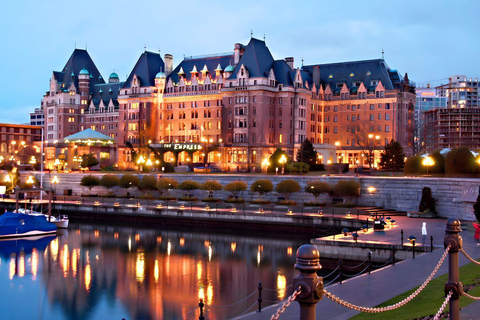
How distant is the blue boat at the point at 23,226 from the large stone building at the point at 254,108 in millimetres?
45848

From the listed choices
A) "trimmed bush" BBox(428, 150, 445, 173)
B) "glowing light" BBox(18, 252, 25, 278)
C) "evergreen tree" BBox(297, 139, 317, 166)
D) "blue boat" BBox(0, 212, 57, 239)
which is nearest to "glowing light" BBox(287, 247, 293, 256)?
"glowing light" BBox(18, 252, 25, 278)

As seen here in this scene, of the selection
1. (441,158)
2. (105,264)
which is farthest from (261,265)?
(441,158)

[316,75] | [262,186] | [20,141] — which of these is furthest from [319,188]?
[20,141]

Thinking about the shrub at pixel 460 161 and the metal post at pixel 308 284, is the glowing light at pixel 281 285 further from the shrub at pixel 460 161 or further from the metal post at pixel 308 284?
the shrub at pixel 460 161

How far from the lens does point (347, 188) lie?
191ft

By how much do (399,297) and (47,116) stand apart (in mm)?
134154

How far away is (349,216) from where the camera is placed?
166 ft

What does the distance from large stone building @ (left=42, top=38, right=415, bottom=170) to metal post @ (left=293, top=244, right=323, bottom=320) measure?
86.1 meters

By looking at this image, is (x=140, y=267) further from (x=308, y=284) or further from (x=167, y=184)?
(x=308, y=284)

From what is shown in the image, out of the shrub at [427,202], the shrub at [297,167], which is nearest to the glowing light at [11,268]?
the shrub at [427,202]

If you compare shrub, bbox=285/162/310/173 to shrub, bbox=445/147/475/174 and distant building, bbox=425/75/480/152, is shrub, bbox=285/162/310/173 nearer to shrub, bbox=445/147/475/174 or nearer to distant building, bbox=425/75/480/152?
shrub, bbox=445/147/475/174

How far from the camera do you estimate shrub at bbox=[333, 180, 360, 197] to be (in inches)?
2291

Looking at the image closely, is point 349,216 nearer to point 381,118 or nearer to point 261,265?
point 261,265

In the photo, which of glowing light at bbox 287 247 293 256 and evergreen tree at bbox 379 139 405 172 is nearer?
glowing light at bbox 287 247 293 256
